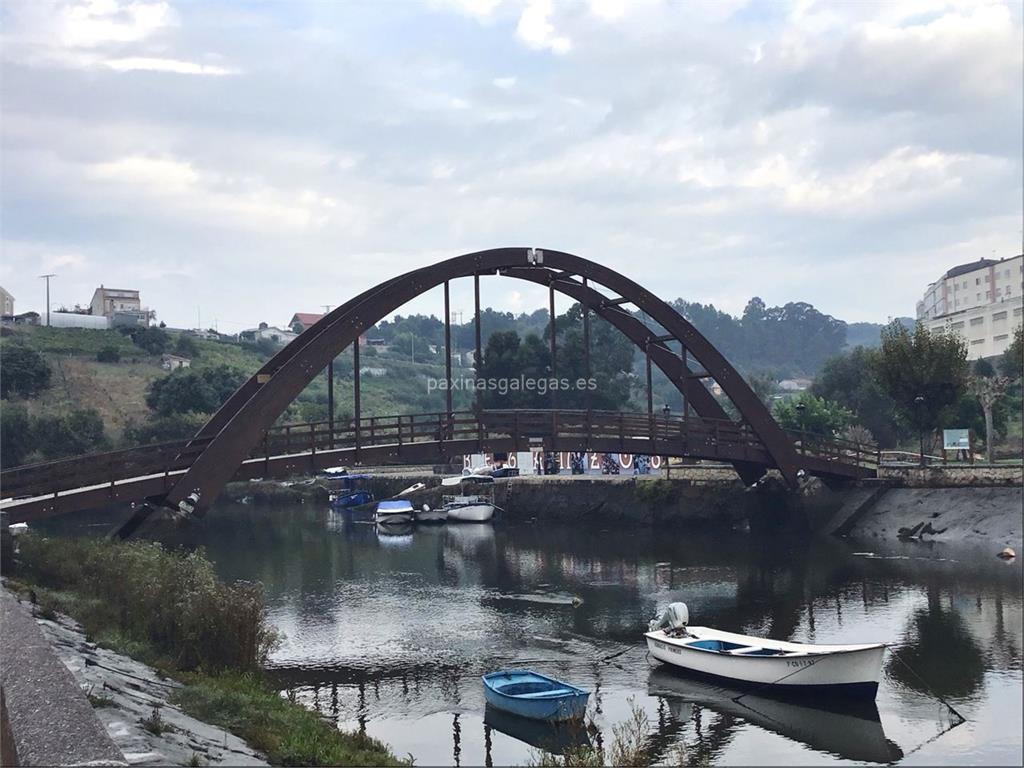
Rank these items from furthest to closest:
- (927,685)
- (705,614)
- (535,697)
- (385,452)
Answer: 1. (385,452)
2. (705,614)
3. (927,685)
4. (535,697)

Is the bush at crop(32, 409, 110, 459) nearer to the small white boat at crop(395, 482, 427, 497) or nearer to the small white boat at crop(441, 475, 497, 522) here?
the small white boat at crop(395, 482, 427, 497)

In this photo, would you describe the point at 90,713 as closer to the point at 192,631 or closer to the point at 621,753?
the point at 621,753

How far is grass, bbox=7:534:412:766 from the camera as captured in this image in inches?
701

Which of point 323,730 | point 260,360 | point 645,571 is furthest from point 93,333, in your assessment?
point 323,730

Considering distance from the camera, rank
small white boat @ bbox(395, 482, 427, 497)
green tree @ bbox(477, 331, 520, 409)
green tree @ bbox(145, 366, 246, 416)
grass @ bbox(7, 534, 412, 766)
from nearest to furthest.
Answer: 1. grass @ bbox(7, 534, 412, 766)
2. small white boat @ bbox(395, 482, 427, 497)
3. green tree @ bbox(477, 331, 520, 409)
4. green tree @ bbox(145, 366, 246, 416)

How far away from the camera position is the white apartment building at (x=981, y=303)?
91.1 m

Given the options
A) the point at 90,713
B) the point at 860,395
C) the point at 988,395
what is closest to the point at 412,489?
the point at 860,395

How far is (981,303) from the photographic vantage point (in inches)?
4673

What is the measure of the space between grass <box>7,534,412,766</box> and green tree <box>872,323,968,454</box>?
3826 cm

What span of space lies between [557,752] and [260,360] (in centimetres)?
11476

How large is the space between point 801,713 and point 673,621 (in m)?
5.01

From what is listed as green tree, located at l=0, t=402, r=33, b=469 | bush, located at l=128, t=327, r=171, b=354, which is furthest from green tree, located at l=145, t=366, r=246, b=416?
bush, located at l=128, t=327, r=171, b=354

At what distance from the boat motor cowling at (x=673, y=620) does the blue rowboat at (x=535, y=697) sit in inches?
206

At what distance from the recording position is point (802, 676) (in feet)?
75.1
